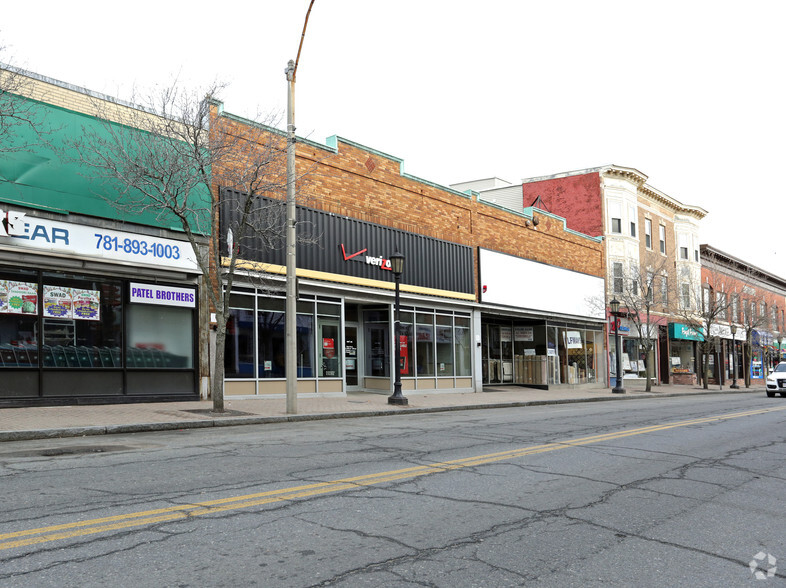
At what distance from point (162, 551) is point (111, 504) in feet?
5.06

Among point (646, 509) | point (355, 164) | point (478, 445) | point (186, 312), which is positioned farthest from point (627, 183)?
point (646, 509)

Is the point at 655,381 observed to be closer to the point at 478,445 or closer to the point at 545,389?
the point at 545,389

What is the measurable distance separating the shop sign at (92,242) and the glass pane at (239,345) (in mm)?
1842

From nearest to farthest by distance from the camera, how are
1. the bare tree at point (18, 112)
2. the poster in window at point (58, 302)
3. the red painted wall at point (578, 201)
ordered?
the bare tree at point (18, 112) < the poster in window at point (58, 302) < the red painted wall at point (578, 201)

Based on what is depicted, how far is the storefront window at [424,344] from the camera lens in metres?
24.2

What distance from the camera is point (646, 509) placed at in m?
6.20

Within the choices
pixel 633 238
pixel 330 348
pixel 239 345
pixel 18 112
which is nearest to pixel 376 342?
pixel 330 348

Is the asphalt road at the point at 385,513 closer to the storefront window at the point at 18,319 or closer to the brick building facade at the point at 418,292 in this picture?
the storefront window at the point at 18,319

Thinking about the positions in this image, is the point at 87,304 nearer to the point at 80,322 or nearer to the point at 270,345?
the point at 80,322

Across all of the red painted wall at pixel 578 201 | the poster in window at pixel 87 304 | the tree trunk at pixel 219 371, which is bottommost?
the tree trunk at pixel 219 371

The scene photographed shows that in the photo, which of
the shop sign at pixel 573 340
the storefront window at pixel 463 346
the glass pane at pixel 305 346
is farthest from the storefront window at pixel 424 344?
the shop sign at pixel 573 340

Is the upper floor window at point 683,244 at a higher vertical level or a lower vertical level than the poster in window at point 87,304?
higher

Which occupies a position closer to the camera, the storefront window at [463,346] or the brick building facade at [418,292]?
the brick building facade at [418,292]

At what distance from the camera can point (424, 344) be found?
24500 mm
